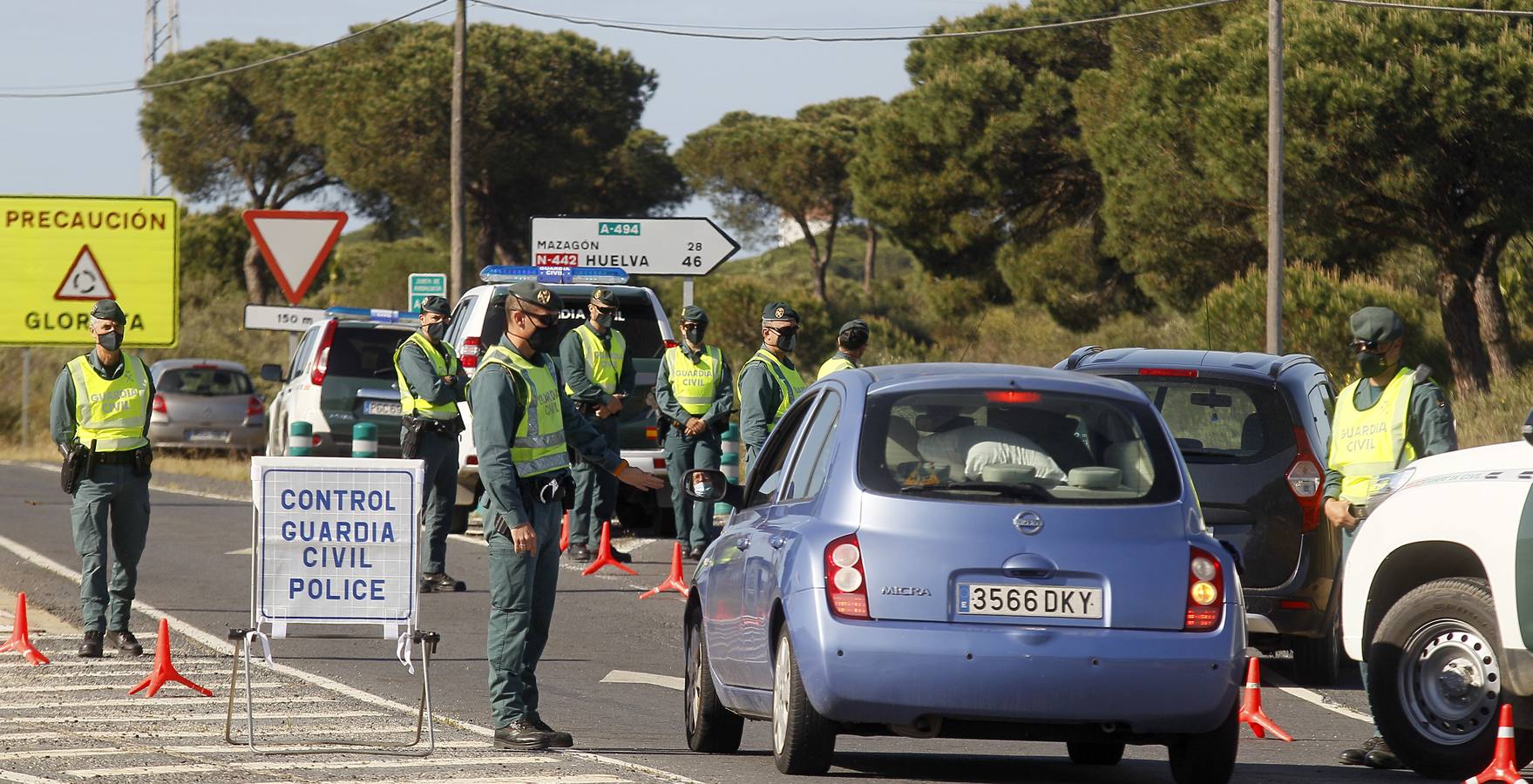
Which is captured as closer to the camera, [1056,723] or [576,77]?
[1056,723]

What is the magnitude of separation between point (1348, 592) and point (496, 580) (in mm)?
3383

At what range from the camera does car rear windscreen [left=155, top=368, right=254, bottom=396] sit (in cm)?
3200

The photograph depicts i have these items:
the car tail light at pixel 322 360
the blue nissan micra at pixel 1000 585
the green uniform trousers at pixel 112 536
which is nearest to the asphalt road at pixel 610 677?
the blue nissan micra at pixel 1000 585

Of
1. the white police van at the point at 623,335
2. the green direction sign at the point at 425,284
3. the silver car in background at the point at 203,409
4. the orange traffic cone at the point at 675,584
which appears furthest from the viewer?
the silver car in background at the point at 203,409

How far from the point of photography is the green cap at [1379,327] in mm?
9555

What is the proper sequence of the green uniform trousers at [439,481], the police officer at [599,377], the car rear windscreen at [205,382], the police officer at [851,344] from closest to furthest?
the police officer at [851,344] → the green uniform trousers at [439,481] → the police officer at [599,377] → the car rear windscreen at [205,382]

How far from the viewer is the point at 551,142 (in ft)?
196

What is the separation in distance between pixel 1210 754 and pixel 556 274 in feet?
39.2

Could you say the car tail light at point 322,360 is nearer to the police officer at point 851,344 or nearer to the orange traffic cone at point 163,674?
the police officer at point 851,344

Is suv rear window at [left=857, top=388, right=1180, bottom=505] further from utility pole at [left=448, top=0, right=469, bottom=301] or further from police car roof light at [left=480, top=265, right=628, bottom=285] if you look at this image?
utility pole at [left=448, top=0, right=469, bottom=301]

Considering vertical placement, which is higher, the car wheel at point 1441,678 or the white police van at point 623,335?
the white police van at point 623,335

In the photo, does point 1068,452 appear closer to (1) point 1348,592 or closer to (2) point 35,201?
(1) point 1348,592

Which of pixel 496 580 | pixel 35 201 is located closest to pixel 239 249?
pixel 35 201

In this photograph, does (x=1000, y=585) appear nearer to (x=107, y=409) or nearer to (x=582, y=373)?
(x=107, y=409)
